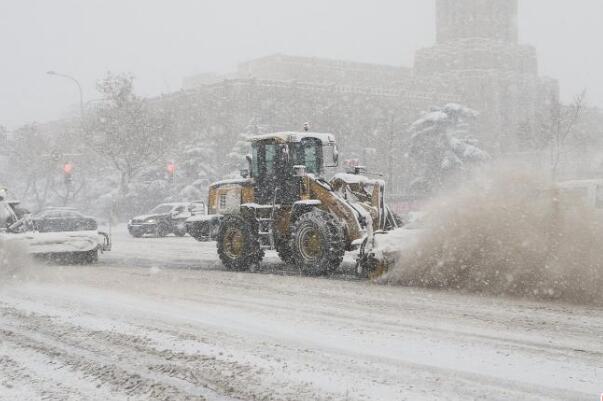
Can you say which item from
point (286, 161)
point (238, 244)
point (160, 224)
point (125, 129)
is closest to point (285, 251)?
point (238, 244)

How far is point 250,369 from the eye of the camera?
626cm

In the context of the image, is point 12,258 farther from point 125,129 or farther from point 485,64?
point 485,64

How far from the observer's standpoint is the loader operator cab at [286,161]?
43.9ft

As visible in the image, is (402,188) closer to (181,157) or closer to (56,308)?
(181,157)

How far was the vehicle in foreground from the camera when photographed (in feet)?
47.4

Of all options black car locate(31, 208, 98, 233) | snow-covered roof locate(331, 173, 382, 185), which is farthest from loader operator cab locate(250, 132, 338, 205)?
black car locate(31, 208, 98, 233)

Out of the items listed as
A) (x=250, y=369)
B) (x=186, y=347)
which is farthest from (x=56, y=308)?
(x=250, y=369)

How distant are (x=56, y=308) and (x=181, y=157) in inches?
1985

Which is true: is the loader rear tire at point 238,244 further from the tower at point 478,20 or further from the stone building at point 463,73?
the tower at point 478,20

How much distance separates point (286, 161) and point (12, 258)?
223 inches

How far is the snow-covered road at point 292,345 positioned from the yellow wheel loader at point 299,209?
41.6 inches

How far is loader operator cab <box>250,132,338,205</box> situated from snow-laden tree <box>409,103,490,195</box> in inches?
1351

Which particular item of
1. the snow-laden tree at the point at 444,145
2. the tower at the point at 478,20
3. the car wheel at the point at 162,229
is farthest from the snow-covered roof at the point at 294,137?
the tower at the point at 478,20

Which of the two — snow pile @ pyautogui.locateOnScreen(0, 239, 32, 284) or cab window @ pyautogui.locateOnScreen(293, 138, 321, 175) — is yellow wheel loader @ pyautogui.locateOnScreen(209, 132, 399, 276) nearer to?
cab window @ pyautogui.locateOnScreen(293, 138, 321, 175)
